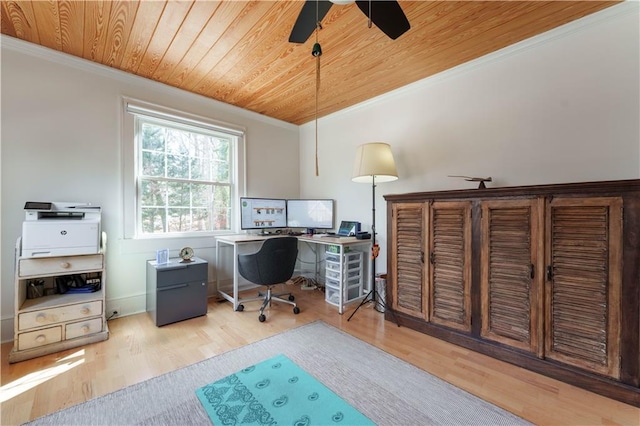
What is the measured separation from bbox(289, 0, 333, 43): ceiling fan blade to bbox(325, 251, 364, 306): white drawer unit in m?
2.02

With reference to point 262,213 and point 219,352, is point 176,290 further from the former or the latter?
point 262,213

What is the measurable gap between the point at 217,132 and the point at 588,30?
3.55 meters

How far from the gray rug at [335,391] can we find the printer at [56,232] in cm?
114

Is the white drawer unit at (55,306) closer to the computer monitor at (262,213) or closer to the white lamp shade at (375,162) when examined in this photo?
the computer monitor at (262,213)

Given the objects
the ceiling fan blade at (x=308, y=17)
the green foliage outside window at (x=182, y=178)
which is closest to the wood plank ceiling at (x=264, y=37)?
the ceiling fan blade at (x=308, y=17)

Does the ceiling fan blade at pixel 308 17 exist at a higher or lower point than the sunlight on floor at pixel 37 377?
higher

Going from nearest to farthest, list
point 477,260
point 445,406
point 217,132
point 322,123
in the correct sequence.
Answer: point 445,406 < point 477,260 < point 217,132 < point 322,123

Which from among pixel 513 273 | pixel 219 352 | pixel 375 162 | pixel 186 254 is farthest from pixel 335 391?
pixel 186 254

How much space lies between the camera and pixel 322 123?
382 cm

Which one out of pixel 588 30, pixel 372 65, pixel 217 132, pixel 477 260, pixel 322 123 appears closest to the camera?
pixel 588 30

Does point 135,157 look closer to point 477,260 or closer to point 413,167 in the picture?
point 413,167

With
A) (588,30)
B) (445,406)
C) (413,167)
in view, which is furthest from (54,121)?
(588,30)

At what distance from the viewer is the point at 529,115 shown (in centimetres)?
210

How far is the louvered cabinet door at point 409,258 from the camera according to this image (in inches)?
91.1
